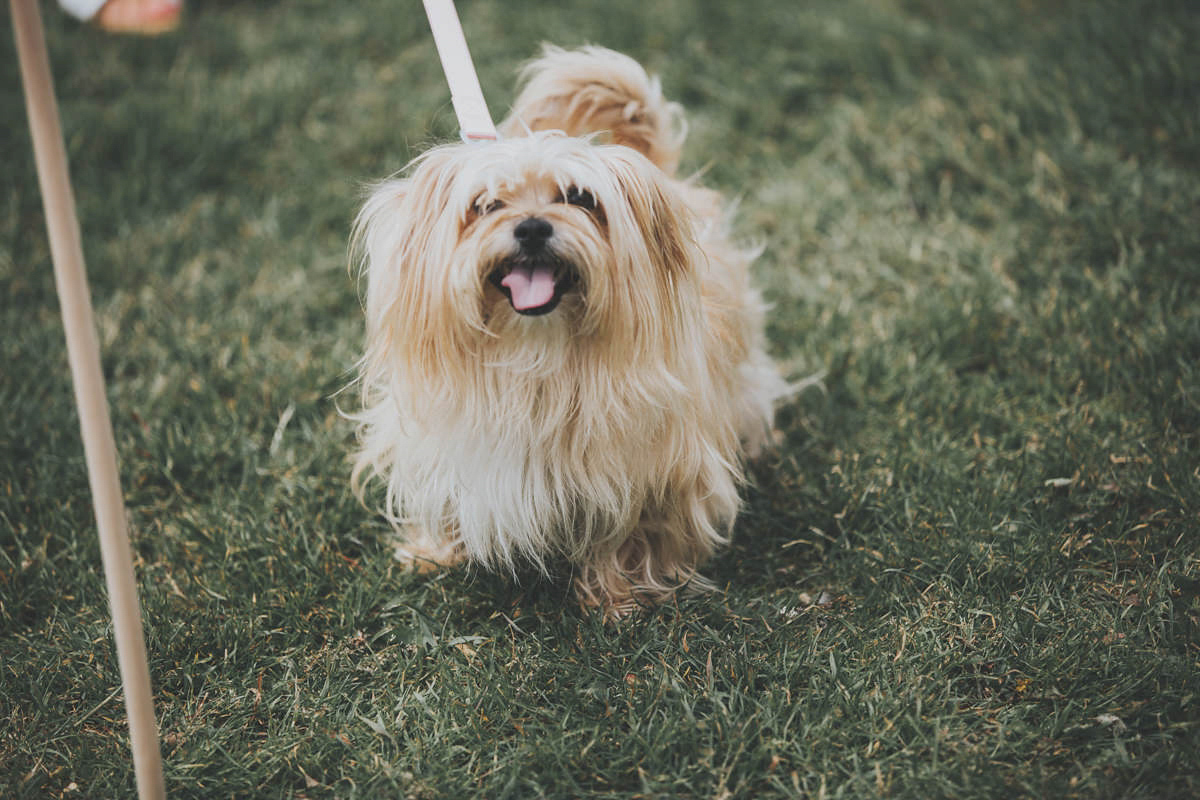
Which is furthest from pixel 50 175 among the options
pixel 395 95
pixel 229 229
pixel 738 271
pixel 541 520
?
pixel 395 95

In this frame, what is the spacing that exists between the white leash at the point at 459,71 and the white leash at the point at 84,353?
0.86 metres

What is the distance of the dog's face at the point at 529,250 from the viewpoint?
2.06 meters

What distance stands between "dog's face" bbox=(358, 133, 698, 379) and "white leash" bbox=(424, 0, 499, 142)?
5cm

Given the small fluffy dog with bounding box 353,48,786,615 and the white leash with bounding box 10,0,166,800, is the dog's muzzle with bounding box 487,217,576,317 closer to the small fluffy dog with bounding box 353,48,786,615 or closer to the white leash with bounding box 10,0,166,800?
the small fluffy dog with bounding box 353,48,786,615

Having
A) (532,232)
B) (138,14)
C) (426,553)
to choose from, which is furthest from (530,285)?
(426,553)

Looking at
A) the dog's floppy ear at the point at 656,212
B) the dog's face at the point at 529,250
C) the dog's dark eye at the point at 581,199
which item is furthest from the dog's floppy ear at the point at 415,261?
the dog's floppy ear at the point at 656,212

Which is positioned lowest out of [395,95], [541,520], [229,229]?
[541,520]

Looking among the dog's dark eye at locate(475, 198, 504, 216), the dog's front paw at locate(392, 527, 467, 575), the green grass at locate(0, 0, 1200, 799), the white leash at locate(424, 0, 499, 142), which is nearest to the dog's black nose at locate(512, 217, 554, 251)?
the dog's dark eye at locate(475, 198, 504, 216)

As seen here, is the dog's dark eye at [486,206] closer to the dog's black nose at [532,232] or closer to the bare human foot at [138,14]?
the dog's black nose at [532,232]

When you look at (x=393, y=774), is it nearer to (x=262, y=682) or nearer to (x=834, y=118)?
(x=262, y=682)

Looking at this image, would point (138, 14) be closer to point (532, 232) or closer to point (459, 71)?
point (459, 71)

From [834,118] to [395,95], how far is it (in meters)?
2.20

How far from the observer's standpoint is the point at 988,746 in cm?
213

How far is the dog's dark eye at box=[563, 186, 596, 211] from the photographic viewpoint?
213 centimetres
